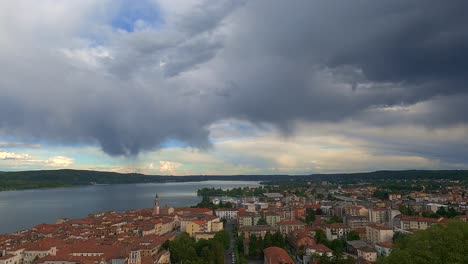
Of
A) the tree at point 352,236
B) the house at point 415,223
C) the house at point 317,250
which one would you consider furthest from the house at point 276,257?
the house at point 415,223

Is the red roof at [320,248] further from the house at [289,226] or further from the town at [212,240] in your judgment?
the house at [289,226]

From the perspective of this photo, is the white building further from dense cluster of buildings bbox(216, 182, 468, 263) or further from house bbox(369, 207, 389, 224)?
house bbox(369, 207, 389, 224)

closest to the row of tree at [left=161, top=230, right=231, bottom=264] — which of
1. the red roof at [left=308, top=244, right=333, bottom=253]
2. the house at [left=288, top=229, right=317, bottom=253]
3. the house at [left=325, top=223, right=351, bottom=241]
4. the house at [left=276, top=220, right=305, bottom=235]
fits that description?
the house at [left=288, top=229, right=317, bottom=253]

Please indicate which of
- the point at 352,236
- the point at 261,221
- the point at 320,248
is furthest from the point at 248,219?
the point at 320,248

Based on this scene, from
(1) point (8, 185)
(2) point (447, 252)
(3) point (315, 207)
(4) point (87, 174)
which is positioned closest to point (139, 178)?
(4) point (87, 174)

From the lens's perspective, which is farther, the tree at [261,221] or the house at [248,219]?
the house at [248,219]

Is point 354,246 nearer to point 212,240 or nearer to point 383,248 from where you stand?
point 383,248

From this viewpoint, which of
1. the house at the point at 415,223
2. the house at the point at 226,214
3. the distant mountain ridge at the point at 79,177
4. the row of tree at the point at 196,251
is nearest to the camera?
the row of tree at the point at 196,251

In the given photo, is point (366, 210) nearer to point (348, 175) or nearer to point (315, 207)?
point (315, 207)
